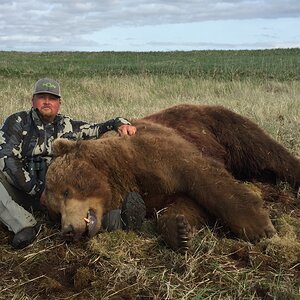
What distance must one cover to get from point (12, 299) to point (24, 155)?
210cm

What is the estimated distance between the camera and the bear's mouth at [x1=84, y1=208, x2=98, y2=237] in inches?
144

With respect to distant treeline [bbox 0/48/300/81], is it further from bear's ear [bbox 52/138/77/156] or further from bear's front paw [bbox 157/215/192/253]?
bear's front paw [bbox 157/215/192/253]

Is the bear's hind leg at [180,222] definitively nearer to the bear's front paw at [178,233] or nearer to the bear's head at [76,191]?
the bear's front paw at [178,233]

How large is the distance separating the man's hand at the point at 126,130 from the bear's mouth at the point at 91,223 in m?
0.91

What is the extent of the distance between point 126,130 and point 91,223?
1.05 m

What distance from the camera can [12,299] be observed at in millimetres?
2986

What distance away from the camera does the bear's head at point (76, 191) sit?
3670 mm

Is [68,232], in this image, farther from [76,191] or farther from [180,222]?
[180,222]

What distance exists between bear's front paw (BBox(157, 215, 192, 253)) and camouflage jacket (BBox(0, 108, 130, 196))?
4.80 ft

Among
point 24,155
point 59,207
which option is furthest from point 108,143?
point 24,155

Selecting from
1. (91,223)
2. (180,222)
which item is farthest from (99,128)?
(180,222)

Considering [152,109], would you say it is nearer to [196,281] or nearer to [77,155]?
[77,155]

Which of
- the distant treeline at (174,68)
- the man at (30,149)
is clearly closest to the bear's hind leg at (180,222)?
the man at (30,149)

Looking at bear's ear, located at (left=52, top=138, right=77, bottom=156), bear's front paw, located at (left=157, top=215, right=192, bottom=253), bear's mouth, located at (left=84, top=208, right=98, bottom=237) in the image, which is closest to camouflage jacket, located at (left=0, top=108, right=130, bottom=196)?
bear's ear, located at (left=52, top=138, right=77, bottom=156)
